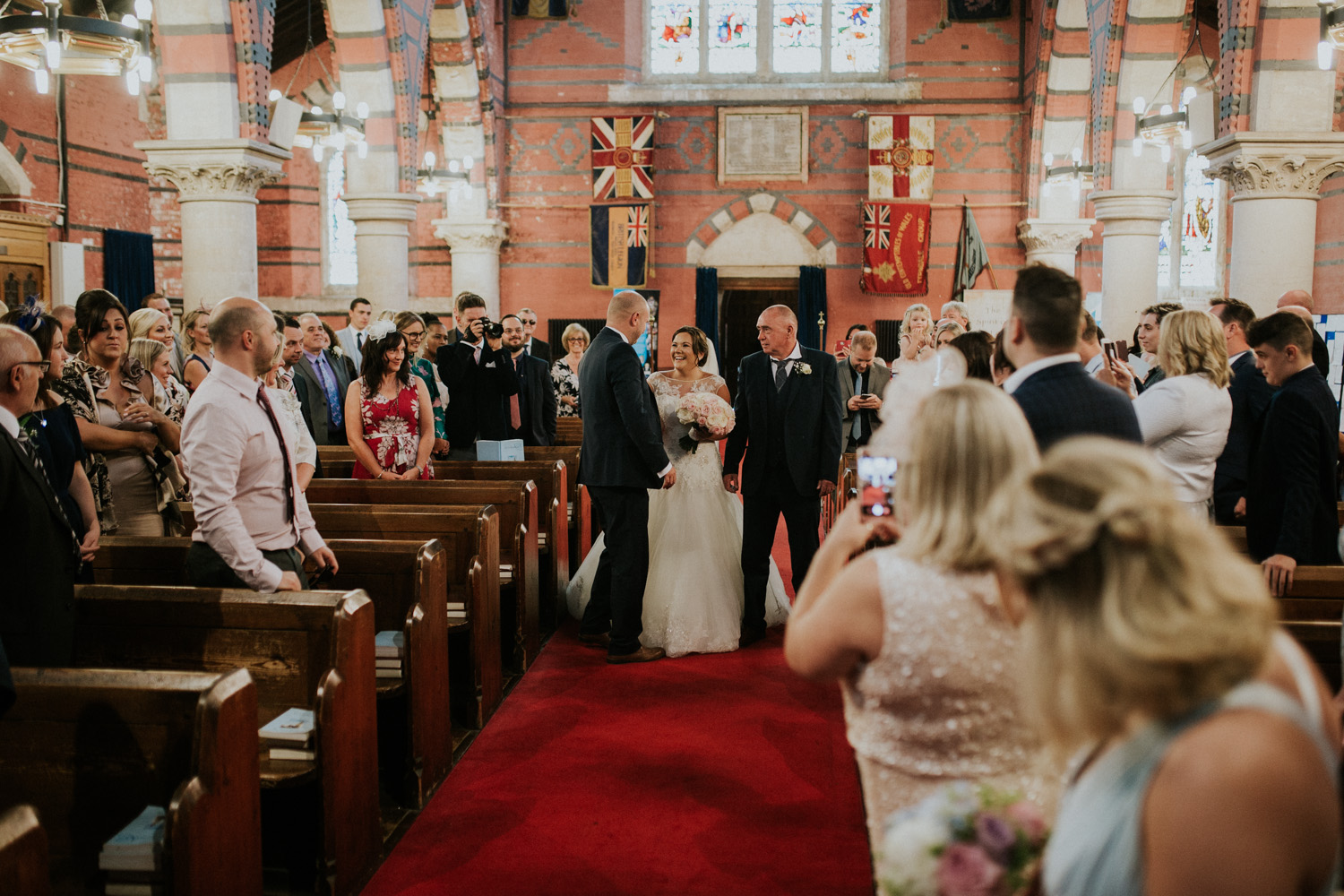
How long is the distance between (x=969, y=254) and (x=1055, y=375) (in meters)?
12.5

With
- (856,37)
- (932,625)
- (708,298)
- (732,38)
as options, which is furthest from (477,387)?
(856,37)

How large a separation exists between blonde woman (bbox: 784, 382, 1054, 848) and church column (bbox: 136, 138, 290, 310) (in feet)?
21.8

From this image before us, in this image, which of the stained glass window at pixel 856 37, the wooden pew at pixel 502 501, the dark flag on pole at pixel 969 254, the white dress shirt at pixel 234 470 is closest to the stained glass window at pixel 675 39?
the stained glass window at pixel 856 37

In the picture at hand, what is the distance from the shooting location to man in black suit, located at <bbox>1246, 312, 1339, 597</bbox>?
3027mm

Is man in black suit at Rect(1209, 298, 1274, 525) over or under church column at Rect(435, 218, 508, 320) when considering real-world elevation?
under

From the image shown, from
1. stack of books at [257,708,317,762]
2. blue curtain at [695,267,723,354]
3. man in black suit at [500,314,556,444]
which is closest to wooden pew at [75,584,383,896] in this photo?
stack of books at [257,708,317,762]

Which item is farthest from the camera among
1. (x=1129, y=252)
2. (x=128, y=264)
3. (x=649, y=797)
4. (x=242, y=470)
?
(x=128, y=264)

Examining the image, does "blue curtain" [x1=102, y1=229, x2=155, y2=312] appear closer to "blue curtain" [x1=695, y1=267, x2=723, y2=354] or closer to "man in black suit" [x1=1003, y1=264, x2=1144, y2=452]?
"blue curtain" [x1=695, y1=267, x2=723, y2=354]

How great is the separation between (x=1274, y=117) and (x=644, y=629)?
5.88 m

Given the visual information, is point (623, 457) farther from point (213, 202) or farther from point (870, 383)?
point (213, 202)

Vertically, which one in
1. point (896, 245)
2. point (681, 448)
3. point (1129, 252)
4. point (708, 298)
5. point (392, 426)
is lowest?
point (681, 448)

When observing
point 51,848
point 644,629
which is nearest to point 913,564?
point 51,848

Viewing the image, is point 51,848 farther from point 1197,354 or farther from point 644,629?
point 1197,354

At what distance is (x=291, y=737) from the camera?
2.54 metres
